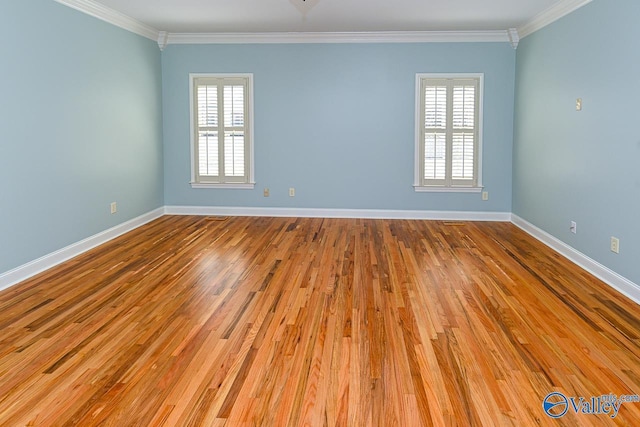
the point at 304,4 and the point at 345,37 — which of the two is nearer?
the point at 304,4

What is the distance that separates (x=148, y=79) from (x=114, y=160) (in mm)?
1533

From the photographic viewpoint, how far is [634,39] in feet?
13.3

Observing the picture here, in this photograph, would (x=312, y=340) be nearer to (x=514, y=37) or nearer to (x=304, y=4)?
(x=304, y=4)

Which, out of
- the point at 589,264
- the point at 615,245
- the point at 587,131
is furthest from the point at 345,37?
the point at 615,245

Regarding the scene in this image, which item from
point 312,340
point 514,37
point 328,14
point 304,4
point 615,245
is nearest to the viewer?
point 312,340

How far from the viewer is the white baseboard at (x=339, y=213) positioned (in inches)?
296

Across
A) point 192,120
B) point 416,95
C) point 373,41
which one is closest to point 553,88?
point 416,95

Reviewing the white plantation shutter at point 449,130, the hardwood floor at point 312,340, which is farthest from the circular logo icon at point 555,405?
the white plantation shutter at point 449,130

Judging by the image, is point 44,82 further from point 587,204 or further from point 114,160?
point 587,204

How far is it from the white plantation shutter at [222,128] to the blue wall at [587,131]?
3790 mm

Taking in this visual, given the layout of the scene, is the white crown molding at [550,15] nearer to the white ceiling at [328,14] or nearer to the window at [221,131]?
the white ceiling at [328,14]

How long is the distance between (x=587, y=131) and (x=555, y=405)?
328 centimetres

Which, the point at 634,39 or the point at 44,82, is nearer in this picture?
the point at 634,39

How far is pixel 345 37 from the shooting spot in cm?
739
